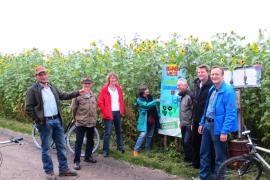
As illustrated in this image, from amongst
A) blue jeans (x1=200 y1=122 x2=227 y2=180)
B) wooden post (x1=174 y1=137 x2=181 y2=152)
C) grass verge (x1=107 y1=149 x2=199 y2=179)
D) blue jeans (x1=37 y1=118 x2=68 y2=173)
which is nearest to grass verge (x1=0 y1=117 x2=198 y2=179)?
grass verge (x1=107 y1=149 x2=199 y2=179)

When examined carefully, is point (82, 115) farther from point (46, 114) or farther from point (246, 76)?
point (246, 76)

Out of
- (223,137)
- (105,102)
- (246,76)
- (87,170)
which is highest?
(246,76)

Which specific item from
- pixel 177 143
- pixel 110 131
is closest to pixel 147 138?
pixel 177 143

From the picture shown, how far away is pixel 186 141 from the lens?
304 inches

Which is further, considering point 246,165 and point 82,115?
point 82,115

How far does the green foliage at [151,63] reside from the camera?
719 cm

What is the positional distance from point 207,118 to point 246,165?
3.01ft

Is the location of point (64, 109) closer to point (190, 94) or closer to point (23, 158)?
point (23, 158)

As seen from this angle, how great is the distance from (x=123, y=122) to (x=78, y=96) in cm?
222

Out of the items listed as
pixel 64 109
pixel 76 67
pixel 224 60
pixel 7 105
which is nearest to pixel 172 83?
pixel 224 60

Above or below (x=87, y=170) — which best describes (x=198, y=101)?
above

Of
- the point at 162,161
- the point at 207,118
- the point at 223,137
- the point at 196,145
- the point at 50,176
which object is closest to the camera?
the point at 223,137

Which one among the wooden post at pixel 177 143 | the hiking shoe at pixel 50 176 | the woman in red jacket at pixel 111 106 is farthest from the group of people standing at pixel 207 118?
the hiking shoe at pixel 50 176

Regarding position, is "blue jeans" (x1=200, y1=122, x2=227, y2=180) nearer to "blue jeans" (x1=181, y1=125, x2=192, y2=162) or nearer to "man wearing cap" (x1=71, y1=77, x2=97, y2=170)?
"blue jeans" (x1=181, y1=125, x2=192, y2=162)
